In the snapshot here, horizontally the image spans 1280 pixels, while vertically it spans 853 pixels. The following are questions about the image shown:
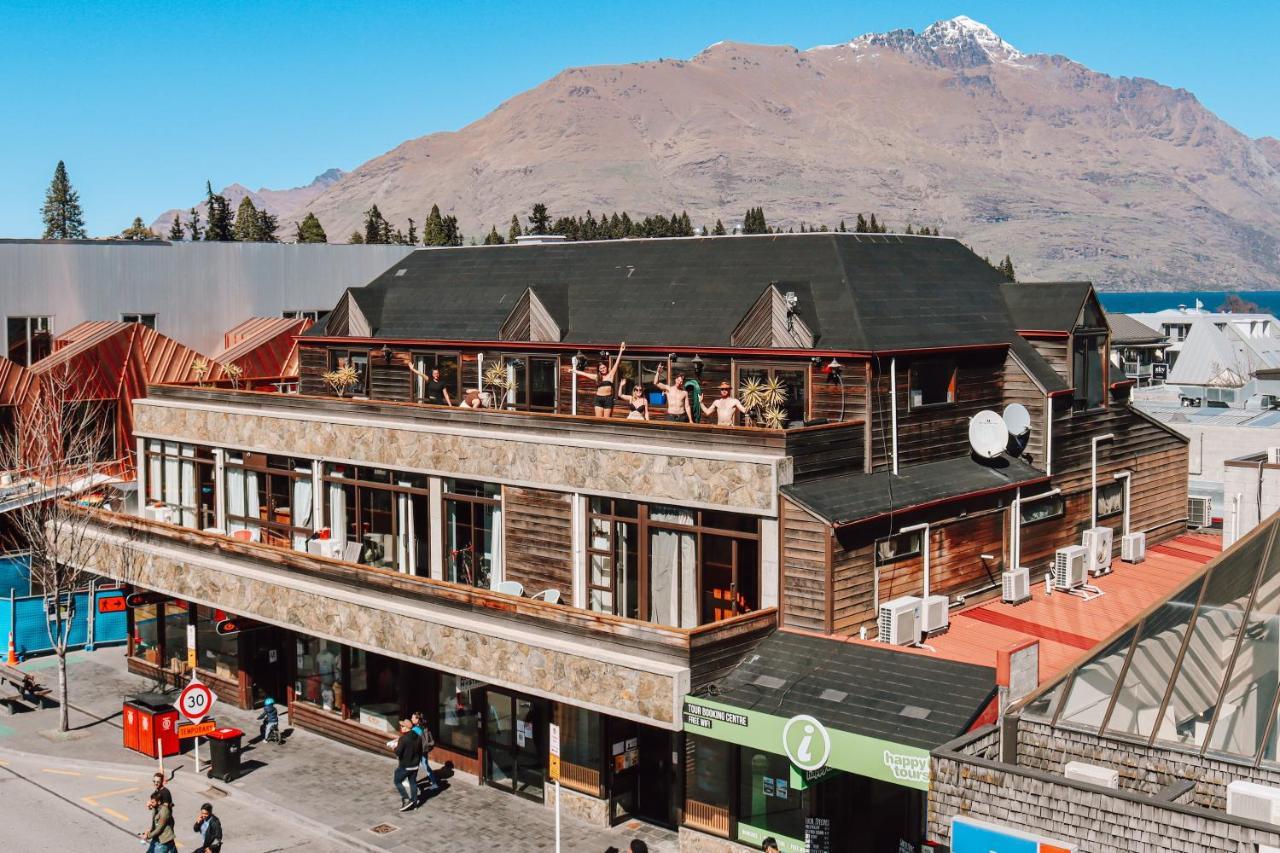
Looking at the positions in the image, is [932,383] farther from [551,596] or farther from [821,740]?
[821,740]

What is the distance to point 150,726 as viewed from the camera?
3219cm

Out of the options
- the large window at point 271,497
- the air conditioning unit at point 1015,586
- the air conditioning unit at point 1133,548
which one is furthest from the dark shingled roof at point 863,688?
the large window at point 271,497

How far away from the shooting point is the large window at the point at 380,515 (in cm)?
3228

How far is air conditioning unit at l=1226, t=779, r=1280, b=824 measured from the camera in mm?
16734

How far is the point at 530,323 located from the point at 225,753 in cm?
1347

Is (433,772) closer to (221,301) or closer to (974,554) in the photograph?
(974,554)

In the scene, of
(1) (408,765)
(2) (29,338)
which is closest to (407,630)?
(1) (408,765)

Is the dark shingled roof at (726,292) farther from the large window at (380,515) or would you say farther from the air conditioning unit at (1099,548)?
the large window at (380,515)

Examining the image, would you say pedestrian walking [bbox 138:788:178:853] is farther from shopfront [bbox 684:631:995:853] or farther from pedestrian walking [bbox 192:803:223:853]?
shopfront [bbox 684:631:995:853]

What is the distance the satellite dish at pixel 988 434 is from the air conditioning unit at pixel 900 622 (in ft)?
18.7

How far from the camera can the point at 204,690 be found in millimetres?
29062

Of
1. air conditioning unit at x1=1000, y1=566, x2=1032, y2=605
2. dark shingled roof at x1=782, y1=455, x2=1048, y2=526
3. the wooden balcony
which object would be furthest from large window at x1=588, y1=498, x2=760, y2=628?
air conditioning unit at x1=1000, y1=566, x2=1032, y2=605

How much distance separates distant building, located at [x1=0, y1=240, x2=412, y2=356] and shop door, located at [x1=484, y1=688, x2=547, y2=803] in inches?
1140

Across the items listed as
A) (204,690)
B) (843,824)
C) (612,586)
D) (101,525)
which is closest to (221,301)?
(101,525)
